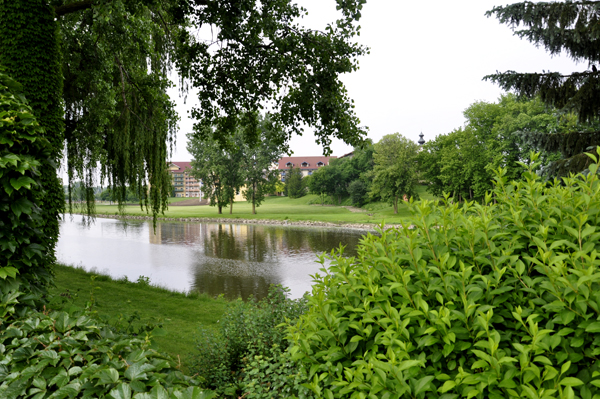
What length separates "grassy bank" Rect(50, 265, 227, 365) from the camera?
21.2 feet

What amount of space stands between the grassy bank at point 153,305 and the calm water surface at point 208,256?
7.44 feet

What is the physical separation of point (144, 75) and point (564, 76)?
11492 mm

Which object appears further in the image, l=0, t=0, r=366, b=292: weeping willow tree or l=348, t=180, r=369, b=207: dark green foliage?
l=348, t=180, r=369, b=207: dark green foliage

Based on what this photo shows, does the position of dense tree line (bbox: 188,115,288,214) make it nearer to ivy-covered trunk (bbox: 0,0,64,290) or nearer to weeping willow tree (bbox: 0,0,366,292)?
weeping willow tree (bbox: 0,0,366,292)

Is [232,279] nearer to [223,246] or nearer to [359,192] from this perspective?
[223,246]

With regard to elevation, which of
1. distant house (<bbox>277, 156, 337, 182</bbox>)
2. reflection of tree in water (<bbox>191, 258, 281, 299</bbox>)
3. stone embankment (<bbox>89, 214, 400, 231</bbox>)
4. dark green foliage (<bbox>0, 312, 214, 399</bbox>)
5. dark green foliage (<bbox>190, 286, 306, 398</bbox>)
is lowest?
reflection of tree in water (<bbox>191, 258, 281, 299</bbox>)

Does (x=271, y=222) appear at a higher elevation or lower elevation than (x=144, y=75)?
lower

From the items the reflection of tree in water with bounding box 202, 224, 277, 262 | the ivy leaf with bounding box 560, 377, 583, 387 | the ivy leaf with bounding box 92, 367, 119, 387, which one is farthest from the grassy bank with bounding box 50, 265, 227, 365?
the reflection of tree in water with bounding box 202, 224, 277, 262

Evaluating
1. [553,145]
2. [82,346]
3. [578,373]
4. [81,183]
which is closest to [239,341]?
[82,346]

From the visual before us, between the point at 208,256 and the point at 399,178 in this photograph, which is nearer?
the point at 208,256

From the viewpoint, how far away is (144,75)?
834 centimetres

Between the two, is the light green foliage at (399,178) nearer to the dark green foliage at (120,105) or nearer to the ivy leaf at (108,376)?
the dark green foliage at (120,105)

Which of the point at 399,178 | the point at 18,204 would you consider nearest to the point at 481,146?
the point at 399,178

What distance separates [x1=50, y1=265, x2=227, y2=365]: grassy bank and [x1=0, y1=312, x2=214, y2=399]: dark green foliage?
3579 millimetres
